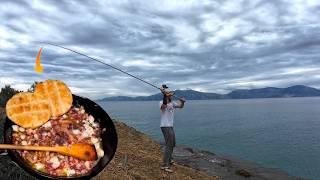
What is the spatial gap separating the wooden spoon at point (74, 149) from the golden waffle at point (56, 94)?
0.60m

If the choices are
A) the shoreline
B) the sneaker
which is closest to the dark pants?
the sneaker

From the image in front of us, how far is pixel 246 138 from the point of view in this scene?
66.4m

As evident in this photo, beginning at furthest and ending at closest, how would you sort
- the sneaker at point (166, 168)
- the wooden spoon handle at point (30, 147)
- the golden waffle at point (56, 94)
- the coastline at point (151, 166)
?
the sneaker at point (166, 168), the coastline at point (151, 166), the golden waffle at point (56, 94), the wooden spoon handle at point (30, 147)

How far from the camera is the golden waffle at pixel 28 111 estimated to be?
4.90 m

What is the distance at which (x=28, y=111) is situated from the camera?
493 cm

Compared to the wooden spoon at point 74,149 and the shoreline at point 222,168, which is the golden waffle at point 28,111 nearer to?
the wooden spoon at point 74,149

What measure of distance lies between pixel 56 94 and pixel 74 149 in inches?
35.2

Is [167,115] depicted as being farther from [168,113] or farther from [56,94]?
[56,94]

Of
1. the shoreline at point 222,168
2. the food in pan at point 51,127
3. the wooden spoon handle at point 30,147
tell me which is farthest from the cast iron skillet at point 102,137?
the shoreline at point 222,168

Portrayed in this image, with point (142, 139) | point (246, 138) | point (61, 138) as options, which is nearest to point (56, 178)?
point (61, 138)

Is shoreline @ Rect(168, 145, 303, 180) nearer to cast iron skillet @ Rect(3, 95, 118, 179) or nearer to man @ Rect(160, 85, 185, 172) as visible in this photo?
man @ Rect(160, 85, 185, 172)

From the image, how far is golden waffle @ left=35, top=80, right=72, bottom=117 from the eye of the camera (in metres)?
5.12

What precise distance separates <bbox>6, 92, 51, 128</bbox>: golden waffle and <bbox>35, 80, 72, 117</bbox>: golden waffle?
81 millimetres

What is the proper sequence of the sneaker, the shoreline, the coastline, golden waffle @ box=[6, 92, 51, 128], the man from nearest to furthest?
golden waffle @ box=[6, 92, 51, 128], the coastline, the man, the sneaker, the shoreline
